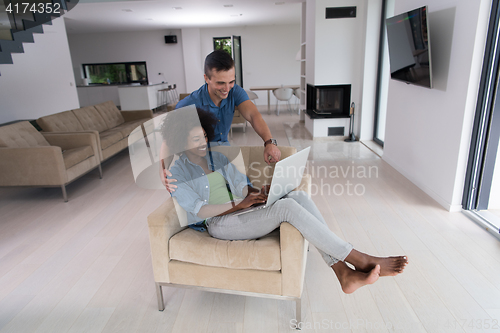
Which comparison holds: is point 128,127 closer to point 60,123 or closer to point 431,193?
point 60,123

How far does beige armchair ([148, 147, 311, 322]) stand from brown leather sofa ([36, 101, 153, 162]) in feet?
9.38

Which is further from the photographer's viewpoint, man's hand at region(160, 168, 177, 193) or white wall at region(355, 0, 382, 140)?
white wall at region(355, 0, 382, 140)

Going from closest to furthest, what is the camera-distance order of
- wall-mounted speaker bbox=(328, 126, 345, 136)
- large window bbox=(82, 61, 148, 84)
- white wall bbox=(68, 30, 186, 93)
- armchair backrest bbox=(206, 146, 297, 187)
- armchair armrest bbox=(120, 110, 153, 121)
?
armchair backrest bbox=(206, 146, 297, 187), wall-mounted speaker bbox=(328, 126, 345, 136), armchair armrest bbox=(120, 110, 153, 121), white wall bbox=(68, 30, 186, 93), large window bbox=(82, 61, 148, 84)

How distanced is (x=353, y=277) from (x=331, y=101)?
4.66 m

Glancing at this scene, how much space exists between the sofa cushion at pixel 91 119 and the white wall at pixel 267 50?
21.6 ft

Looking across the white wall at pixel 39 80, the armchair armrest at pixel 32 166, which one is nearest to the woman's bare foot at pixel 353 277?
the armchair armrest at pixel 32 166

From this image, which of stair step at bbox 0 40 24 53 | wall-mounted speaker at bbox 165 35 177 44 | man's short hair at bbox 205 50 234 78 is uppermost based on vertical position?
wall-mounted speaker at bbox 165 35 177 44

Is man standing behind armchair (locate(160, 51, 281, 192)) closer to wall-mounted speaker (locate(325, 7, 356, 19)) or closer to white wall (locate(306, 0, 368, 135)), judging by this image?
white wall (locate(306, 0, 368, 135))

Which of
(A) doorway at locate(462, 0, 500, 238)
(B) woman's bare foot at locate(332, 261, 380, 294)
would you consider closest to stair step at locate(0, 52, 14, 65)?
(B) woman's bare foot at locate(332, 261, 380, 294)

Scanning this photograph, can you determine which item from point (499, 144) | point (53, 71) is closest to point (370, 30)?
point (499, 144)

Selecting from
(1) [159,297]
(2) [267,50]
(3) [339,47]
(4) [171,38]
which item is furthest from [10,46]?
(2) [267,50]

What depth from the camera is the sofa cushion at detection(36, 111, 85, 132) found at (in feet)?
13.6

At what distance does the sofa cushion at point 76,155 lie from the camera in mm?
3464

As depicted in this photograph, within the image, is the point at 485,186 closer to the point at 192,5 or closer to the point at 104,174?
the point at 104,174
